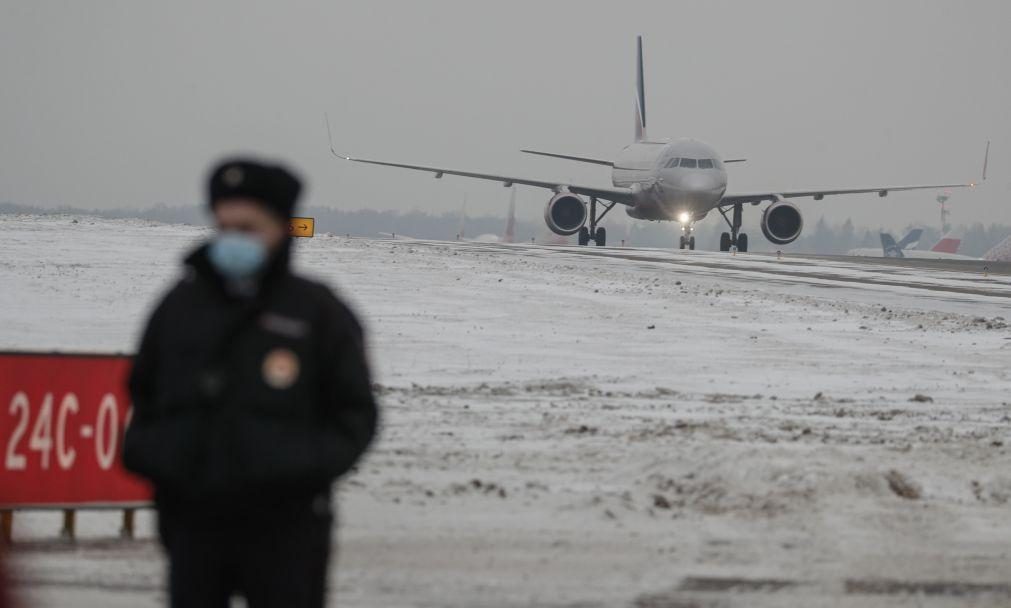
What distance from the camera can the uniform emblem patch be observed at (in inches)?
154

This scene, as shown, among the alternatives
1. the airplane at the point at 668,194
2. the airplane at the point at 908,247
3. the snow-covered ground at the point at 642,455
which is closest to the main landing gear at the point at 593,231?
the airplane at the point at 668,194

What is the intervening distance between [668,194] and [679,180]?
0.92 meters

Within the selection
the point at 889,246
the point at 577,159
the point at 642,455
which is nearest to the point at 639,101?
the point at 577,159

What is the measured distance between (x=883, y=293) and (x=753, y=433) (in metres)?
18.7

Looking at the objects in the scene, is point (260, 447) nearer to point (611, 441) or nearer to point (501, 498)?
point (501, 498)

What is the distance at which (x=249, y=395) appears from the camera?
389 cm

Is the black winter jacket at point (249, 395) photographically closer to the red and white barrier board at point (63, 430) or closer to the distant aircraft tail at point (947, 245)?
the red and white barrier board at point (63, 430)

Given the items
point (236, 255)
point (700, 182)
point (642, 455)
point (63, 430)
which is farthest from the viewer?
point (700, 182)

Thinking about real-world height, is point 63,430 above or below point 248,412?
below

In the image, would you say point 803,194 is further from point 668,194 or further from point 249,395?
point 249,395

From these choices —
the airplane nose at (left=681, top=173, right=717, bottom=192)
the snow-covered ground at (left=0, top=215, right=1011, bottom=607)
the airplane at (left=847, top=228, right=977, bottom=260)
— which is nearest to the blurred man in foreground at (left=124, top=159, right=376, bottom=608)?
the snow-covered ground at (left=0, top=215, right=1011, bottom=607)

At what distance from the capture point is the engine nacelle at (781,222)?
52875 millimetres

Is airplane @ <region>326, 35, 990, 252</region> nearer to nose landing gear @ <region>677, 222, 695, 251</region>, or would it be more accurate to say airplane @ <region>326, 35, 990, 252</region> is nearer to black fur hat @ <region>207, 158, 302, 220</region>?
nose landing gear @ <region>677, 222, 695, 251</region>

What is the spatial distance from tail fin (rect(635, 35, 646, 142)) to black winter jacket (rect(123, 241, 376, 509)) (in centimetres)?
6854
